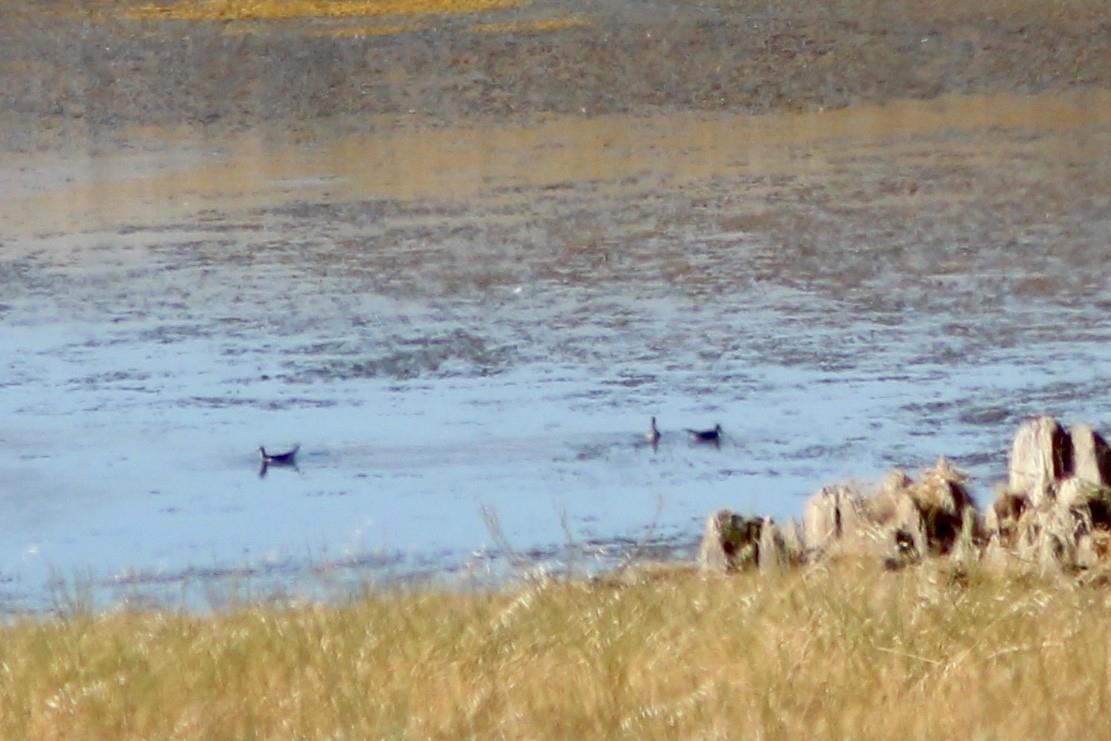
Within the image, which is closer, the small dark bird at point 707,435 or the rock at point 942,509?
the rock at point 942,509

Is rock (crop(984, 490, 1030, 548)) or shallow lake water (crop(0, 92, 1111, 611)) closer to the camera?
rock (crop(984, 490, 1030, 548))

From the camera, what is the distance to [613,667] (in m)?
4.68

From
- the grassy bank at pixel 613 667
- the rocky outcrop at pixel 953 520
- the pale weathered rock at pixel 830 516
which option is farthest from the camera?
the pale weathered rock at pixel 830 516

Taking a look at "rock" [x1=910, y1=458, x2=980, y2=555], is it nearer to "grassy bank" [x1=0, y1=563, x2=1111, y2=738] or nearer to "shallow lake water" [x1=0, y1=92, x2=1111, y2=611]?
"grassy bank" [x1=0, y1=563, x2=1111, y2=738]

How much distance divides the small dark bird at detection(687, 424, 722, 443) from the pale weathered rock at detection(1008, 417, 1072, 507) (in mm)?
3059

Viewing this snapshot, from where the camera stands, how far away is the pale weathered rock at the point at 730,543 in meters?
6.50

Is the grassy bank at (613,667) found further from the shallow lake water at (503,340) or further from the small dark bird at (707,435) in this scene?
the small dark bird at (707,435)

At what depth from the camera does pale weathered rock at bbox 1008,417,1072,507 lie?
6562 millimetres

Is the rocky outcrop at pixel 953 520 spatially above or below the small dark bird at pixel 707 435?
below

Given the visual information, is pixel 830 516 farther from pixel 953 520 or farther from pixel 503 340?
pixel 503 340

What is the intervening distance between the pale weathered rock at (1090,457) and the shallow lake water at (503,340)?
1.42 m

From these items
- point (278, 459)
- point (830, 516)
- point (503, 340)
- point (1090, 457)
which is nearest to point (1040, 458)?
point (1090, 457)

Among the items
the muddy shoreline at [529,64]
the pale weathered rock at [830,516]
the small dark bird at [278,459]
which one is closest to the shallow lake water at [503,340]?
the small dark bird at [278,459]

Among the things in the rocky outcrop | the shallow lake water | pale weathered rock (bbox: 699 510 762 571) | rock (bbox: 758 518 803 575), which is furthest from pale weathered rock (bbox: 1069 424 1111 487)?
the shallow lake water
